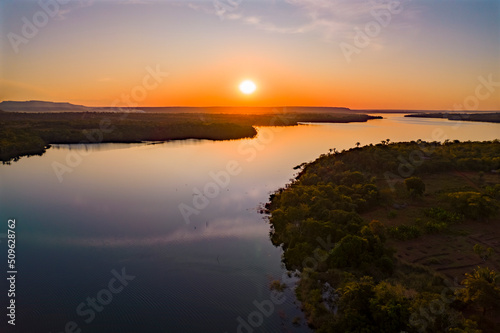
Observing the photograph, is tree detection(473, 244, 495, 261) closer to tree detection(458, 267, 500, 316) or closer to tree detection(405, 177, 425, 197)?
tree detection(458, 267, 500, 316)

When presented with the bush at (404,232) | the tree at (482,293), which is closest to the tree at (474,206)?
the bush at (404,232)

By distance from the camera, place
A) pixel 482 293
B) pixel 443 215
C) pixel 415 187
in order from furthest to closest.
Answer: pixel 415 187 → pixel 443 215 → pixel 482 293

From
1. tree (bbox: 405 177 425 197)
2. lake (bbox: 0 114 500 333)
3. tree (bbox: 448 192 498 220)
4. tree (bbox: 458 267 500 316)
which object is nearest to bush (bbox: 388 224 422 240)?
tree (bbox: 448 192 498 220)

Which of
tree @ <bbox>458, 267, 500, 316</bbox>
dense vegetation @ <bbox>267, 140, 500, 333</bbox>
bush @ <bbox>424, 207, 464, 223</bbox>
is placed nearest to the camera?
dense vegetation @ <bbox>267, 140, 500, 333</bbox>

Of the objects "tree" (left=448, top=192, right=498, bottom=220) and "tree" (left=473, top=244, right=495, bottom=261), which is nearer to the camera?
"tree" (left=473, top=244, right=495, bottom=261)

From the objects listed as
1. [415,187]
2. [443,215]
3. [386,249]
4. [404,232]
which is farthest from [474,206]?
[386,249]

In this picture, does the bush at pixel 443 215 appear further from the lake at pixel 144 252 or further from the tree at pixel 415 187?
the lake at pixel 144 252

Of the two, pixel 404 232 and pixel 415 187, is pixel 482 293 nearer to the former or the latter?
pixel 404 232
